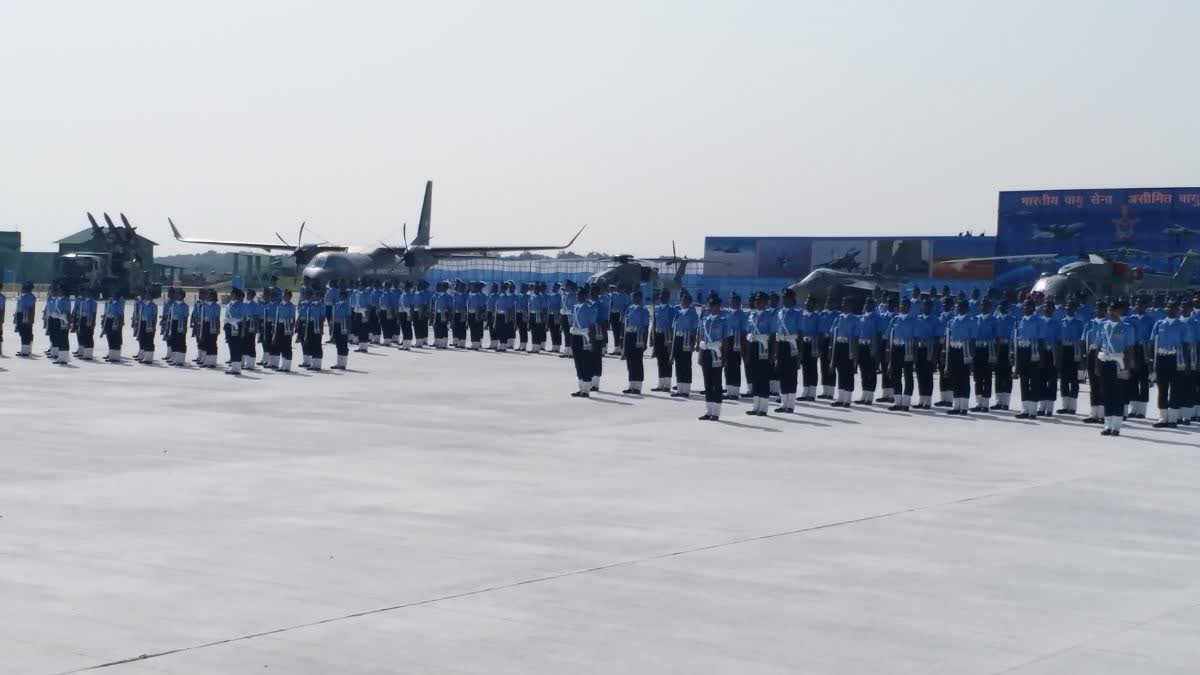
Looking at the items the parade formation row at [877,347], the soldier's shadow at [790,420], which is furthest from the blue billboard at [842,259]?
the soldier's shadow at [790,420]

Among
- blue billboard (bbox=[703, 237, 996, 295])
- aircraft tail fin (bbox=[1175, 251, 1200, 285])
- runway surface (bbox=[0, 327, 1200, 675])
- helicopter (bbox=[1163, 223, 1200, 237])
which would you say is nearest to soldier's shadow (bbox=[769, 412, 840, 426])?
runway surface (bbox=[0, 327, 1200, 675])

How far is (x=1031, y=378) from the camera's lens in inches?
793

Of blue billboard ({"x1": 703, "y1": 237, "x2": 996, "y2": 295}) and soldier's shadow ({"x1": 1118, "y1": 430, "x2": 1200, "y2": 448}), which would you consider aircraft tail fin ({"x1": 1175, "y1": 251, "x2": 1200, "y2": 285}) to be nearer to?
blue billboard ({"x1": 703, "y1": 237, "x2": 996, "y2": 295})

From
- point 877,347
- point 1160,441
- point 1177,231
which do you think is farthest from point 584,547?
point 1177,231

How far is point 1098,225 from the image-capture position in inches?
1705

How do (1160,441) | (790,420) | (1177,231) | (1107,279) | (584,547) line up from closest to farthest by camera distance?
1. (584,547)
2. (1160,441)
3. (790,420)
4. (1107,279)
5. (1177,231)

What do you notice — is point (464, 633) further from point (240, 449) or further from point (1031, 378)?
point (1031, 378)

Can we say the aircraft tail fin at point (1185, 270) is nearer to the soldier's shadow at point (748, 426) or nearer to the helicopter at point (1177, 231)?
the helicopter at point (1177, 231)

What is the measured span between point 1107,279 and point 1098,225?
729cm

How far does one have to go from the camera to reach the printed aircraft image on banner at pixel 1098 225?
41.6 meters

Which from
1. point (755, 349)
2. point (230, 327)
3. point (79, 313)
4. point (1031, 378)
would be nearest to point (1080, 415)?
point (1031, 378)

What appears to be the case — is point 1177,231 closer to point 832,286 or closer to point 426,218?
point 832,286

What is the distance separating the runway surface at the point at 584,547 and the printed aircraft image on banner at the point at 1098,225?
25701 mm

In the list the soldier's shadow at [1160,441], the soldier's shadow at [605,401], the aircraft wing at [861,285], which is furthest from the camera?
the aircraft wing at [861,285]
